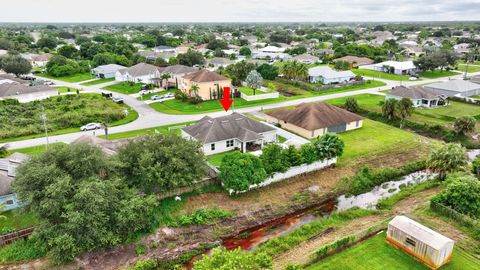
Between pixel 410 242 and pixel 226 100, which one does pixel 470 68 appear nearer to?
pixel 226 100

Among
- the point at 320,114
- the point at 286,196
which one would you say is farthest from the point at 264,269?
the point at 320,114

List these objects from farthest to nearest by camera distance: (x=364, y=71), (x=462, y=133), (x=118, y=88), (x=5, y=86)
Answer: (x=364, y=71)
(x=118, y=88)
(x=5, y=86)
(x=462, y=133)

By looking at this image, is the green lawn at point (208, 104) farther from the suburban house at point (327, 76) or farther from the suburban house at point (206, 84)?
the suburban house at point (327, 76)

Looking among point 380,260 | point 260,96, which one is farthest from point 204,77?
point 380,260

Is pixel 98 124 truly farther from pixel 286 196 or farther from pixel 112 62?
pixel 112 62

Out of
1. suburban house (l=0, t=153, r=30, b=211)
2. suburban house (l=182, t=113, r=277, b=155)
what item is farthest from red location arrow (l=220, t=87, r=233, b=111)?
suburban house (l=0, t=153, r=30, b=211)

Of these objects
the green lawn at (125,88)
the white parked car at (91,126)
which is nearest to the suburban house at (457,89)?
the white parked car at (91,126)
